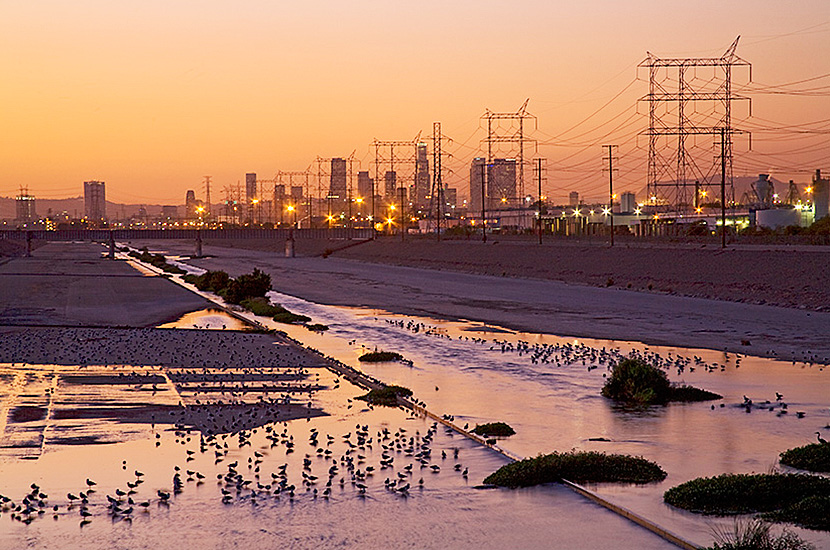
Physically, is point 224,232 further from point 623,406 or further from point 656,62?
point 623,406

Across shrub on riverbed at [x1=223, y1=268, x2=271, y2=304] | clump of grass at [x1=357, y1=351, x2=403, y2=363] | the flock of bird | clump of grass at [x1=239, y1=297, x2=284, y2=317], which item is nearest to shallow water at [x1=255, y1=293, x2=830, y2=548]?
clump of grass at [x1=357, y1=351, x2=403, y2=363]

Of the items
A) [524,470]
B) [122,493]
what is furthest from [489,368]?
[122,493]

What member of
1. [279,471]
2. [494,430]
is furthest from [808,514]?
[279,471]

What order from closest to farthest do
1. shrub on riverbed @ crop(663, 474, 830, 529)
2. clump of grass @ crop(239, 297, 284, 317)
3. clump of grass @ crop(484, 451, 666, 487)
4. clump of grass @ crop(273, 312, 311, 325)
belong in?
shrub on riverbed @ crop(663, 474, 830, 529) < clump of grass @ crop(484, 451, 666, 487) < clump of grass @ crop(273, 312, 311, 325) < clump of grass @ crop(239, 297, 284, 317)

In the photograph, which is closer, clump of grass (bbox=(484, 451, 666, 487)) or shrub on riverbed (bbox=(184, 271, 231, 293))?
clump of grass (bbox=(484, 451, 666, 487))

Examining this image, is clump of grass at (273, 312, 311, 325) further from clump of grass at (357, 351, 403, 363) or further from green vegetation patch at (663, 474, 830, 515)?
green vegetation patch at (663, 474, 830, 515)

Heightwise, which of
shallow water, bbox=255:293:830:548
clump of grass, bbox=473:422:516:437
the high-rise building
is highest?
the high-rise building

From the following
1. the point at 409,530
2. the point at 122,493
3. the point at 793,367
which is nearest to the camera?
the point at 409,530
